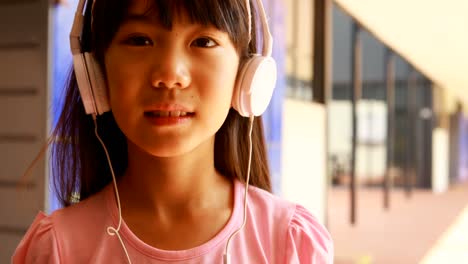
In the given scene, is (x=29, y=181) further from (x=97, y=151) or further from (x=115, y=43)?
(x=115, y=43)

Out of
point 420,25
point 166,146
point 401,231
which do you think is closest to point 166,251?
point 166,146

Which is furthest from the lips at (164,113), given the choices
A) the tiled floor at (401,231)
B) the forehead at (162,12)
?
the tiled floor at (401,231)

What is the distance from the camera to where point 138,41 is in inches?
26.8

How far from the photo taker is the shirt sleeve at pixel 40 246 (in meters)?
0.69

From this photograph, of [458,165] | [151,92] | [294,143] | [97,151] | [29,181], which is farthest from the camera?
[458,165]

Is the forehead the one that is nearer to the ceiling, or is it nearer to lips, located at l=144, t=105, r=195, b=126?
lips, located at l=144, t=105, r=195, b=126

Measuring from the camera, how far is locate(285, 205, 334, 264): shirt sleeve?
728mm

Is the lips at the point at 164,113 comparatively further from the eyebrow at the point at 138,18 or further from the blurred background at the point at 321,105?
the blurred background at the point at 321,105

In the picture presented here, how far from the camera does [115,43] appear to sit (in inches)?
27.3

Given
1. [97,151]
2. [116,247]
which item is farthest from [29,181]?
[116,247]

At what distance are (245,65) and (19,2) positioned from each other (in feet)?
5.25

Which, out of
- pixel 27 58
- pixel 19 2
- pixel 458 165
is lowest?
pixel 458 165

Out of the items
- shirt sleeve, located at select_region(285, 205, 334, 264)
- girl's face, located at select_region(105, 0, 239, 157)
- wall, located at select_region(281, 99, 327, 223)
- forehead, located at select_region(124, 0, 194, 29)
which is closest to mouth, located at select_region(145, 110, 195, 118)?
girl's face, located at select_region(105, 0, 239, 157)

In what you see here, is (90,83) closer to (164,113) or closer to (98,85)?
(98,85)
